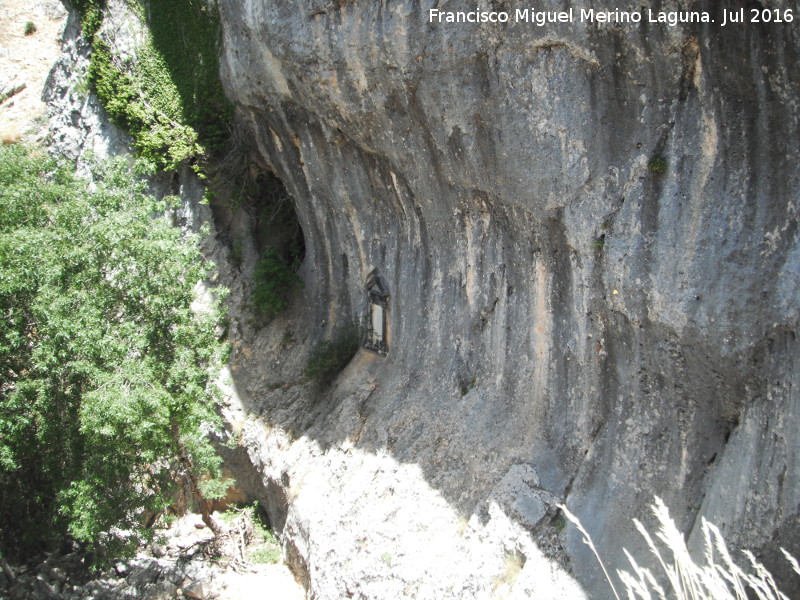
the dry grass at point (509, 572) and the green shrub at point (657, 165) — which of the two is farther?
the dry grass at point (509, 572)

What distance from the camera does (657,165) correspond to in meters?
6.29

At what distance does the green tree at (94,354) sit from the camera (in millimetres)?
8352

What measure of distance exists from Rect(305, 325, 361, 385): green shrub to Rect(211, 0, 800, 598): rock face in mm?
372

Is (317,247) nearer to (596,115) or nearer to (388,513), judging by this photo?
(388,513)

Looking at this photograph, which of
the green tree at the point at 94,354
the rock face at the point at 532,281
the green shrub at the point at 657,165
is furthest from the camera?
the green tree at the point at 94,354

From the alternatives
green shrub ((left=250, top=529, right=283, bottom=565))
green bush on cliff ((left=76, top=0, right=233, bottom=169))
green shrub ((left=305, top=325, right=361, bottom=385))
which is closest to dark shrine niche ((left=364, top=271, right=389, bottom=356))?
green shrub ((left=305, top=325, right=361, bottom=385))

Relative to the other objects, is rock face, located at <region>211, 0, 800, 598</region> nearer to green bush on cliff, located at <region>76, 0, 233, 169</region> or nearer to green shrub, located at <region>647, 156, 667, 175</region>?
green shrub, located at <region>647, 156, 667, 175</region>

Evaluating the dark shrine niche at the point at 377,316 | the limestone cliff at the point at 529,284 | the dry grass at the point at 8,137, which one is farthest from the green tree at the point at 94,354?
the dry grass at the point at 8,137

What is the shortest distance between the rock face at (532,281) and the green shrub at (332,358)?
0.37 m

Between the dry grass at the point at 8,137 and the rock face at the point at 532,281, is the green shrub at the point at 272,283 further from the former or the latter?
the dry grass at the point at 8,137

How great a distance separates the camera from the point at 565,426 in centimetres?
785

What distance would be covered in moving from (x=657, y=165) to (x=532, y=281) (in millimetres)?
2368

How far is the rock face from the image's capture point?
5766mm

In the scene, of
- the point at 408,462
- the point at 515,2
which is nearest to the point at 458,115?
the point at 515,2
